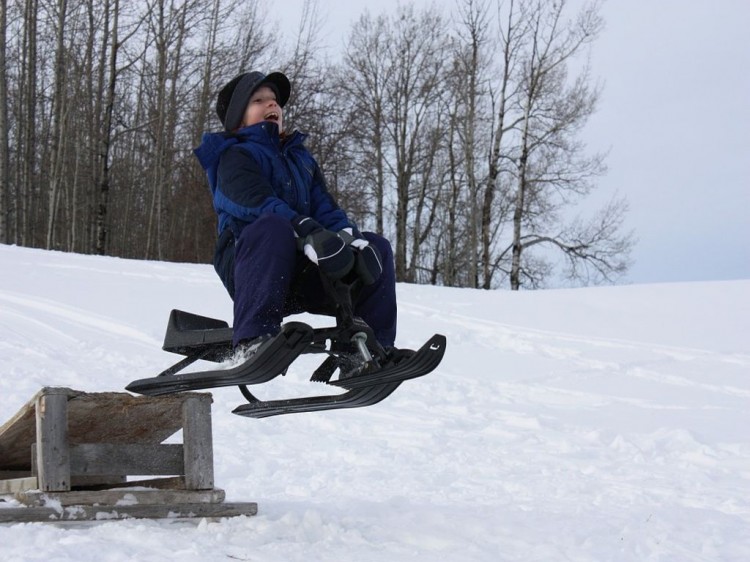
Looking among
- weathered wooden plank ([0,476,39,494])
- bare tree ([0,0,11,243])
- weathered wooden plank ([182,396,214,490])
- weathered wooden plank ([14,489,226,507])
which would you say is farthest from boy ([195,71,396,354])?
bare tree ([0,0,11,243])

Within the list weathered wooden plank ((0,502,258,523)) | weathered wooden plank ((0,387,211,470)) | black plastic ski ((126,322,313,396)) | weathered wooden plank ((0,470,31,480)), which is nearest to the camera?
black plastic ski ((126,322,313,396))

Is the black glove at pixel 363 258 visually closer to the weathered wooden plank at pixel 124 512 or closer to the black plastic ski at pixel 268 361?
the black plastic ski at pixel 268 361

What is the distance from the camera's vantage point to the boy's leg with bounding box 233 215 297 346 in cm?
381

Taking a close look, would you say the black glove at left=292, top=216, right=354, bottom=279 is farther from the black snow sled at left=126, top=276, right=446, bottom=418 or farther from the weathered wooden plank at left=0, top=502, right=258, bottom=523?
the weathered wooden plank at left=0, top=502, right=258, bottom=523

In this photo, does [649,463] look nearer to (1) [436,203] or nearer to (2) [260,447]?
(2) [260,447]

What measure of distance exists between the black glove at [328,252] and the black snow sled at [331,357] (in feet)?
0.41

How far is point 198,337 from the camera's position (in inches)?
169

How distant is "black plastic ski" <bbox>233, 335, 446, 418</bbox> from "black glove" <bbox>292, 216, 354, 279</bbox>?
0.48 metres

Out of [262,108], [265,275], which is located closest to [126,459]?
[265,275]

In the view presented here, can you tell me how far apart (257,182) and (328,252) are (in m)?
0.54

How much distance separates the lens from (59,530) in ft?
11.9

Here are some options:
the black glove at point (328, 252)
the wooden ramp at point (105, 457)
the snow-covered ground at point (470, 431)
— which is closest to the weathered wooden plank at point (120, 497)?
the wooden ramp at point (105, 457)

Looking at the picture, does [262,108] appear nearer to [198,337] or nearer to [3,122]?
[198,337]

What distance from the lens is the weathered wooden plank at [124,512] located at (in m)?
3.73
